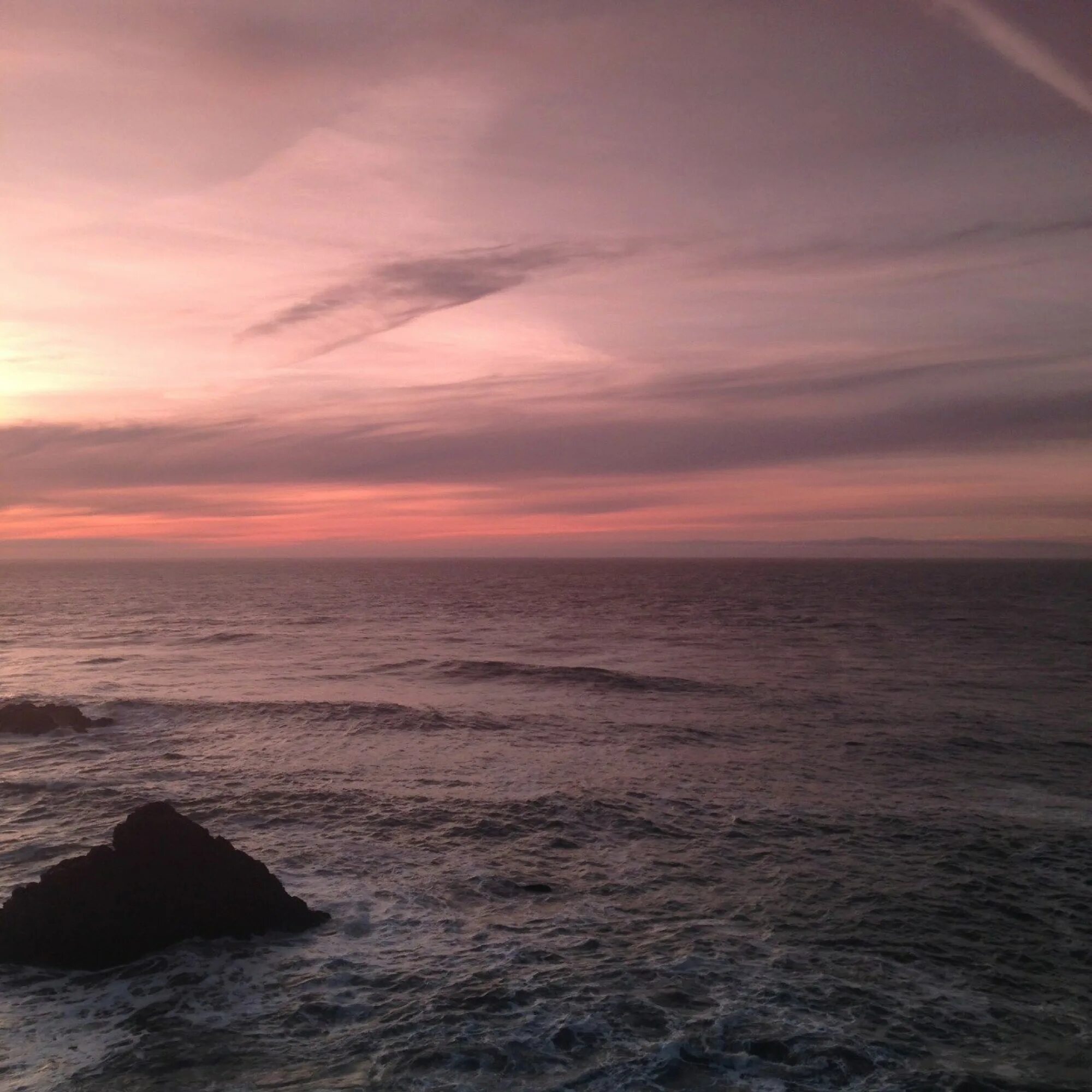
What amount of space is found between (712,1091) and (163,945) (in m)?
9.52

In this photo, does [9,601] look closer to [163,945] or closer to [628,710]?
[628,710]

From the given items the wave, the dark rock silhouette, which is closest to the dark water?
the wave

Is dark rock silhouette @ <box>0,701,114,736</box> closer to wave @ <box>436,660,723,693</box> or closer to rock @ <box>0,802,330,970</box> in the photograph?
wave @ <box>436,660,723,693</box>

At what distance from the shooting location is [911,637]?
61812 millimetres

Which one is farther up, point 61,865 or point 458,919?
point 61,865

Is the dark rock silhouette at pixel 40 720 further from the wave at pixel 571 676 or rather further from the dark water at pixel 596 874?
the wave at pixel 571 676

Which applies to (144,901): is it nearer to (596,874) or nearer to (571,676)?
(596,874)

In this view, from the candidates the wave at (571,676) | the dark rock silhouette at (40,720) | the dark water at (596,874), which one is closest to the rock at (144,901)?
the dark water at (596,874)

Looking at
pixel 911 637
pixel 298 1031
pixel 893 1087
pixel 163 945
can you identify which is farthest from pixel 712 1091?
pixel 911 637

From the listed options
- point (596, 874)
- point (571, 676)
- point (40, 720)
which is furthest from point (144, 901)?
point (571, 676)

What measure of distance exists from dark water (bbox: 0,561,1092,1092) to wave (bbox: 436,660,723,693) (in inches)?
18.1

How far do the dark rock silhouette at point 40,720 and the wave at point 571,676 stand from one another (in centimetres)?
1805

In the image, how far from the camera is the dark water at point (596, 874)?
11203 mm

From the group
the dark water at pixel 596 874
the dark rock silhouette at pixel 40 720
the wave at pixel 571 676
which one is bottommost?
the wave at pixel 571 676
